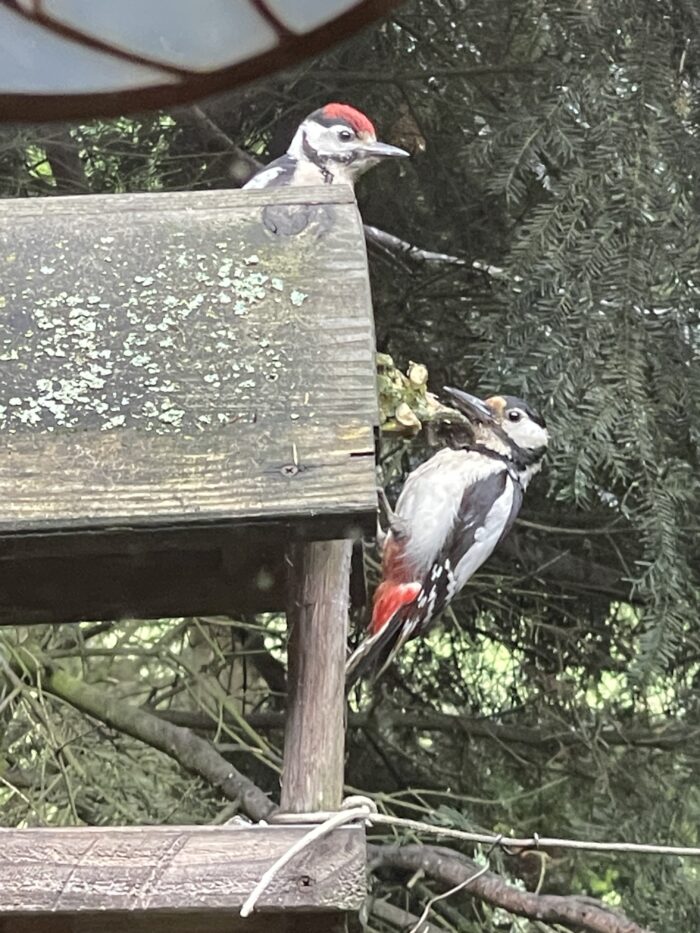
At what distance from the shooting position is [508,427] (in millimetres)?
1715

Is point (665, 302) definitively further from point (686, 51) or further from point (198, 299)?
point (198, 299)

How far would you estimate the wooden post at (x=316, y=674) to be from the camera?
0.77 m

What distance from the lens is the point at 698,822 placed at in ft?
5.73

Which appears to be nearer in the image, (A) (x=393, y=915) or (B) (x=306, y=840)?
(B) (x=306, y=840)

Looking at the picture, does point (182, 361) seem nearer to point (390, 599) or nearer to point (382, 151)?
point (390, 599)

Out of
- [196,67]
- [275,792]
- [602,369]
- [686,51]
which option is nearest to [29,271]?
[196,67]

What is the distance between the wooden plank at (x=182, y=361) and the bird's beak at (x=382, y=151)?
2.74ft

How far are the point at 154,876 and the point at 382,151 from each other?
3.95ft

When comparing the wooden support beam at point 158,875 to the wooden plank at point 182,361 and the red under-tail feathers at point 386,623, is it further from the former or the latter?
the red under-tail feathers at point 386,623

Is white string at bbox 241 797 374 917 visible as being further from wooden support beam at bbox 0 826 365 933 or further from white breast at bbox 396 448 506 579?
white breast at bbox 396 448 506 579


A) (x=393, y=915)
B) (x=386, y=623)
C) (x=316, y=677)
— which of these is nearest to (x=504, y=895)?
(x=393, y=915)

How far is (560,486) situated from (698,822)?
52 centimetres

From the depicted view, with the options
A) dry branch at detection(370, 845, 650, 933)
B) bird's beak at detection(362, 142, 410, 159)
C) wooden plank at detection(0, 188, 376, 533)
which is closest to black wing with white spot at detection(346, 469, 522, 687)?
dry branch at detection(370, 845, 650, 933)

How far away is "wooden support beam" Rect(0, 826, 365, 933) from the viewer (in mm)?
674
